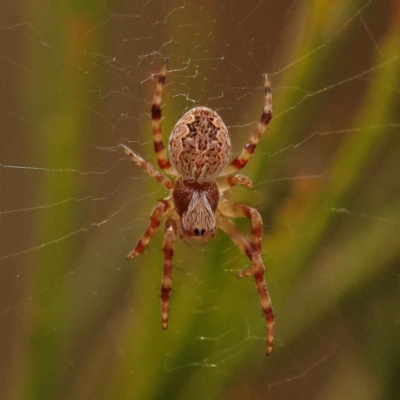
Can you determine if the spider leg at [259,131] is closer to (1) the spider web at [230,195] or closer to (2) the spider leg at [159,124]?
(1) the spider web at [230,195]

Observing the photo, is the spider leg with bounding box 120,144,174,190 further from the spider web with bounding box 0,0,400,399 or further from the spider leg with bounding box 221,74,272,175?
the spider leg with bounding box 221,74,272,175

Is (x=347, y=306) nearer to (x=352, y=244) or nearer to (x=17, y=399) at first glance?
(x=352, y=244)

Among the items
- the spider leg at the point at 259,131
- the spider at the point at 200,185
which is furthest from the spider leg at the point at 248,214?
the spider leg at the point at 259,131

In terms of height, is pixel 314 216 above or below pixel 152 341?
above

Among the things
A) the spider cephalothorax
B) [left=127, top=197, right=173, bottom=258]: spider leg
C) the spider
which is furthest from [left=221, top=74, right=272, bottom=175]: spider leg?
[left=127, top=197, right=173, bottom=258]: spider leg

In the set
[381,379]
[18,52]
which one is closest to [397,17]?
[381,379]

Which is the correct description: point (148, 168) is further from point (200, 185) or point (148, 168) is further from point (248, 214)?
point (248, 214)
